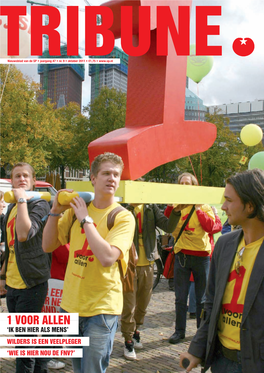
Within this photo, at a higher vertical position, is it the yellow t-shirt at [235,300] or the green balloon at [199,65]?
the green balloon at [199,65]

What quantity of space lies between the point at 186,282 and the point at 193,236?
1.96 ft

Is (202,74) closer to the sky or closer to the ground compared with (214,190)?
closer to the sky

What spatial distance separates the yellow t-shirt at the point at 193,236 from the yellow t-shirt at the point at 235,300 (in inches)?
97.0

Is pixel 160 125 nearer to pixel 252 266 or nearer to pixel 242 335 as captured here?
pixel 252 266

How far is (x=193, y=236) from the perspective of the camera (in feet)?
14.3

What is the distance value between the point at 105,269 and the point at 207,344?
2.37 ft

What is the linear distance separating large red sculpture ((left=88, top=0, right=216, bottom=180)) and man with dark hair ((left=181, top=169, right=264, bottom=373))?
854 millimetres

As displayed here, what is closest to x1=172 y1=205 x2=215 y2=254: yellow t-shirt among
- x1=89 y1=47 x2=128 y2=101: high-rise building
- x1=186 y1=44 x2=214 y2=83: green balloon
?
x1=186 y1=44 x2=214 y2=83: green balloon

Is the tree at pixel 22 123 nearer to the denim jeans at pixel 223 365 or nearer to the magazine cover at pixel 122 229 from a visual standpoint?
the magazine cover at pixel 122 229

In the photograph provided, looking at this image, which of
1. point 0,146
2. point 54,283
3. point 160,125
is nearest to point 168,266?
point 54,283

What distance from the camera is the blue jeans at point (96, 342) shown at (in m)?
2.01

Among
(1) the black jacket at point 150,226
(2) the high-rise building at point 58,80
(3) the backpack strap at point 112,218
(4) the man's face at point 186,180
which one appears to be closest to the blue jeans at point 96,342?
(3) the backpack strap at point 112,218

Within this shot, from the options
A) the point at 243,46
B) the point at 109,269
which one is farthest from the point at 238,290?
the point at 243,46

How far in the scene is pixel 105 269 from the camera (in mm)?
2111
